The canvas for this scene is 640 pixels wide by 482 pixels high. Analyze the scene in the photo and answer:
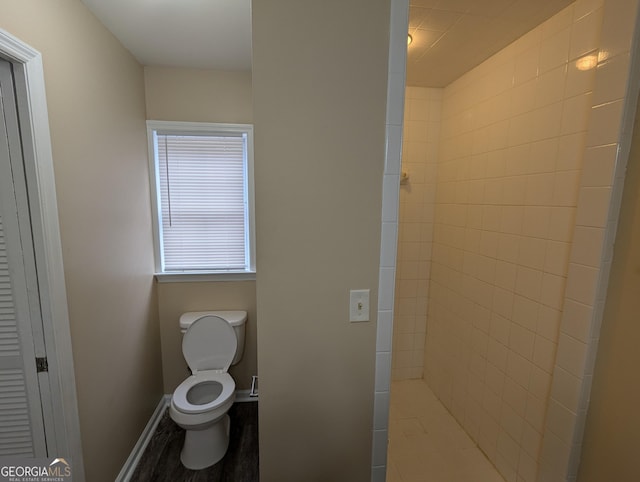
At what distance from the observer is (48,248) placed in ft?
3.69

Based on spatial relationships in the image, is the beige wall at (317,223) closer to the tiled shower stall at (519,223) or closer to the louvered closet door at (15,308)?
the tiled shower stall at (519,223)

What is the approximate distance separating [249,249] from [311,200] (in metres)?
1.41

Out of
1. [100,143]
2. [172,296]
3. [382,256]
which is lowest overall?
[172,296]

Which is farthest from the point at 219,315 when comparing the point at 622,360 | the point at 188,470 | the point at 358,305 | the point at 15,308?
the point at 622,360

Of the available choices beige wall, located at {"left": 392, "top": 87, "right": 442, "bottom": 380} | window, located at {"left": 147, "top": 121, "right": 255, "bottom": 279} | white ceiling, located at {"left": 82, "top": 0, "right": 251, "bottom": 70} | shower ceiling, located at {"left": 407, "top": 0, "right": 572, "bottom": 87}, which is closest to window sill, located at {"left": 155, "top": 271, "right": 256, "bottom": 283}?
window, located at {"left": 147, "top": 121, "right": 255, "bottom": 279}

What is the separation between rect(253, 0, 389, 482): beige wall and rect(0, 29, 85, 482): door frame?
0.88 m

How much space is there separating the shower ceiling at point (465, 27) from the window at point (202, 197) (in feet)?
4.17

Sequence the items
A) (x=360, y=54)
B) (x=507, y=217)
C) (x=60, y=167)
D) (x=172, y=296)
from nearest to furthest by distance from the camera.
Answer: (x=360, y=54), (x=60, y=167), (x=507, y=217), (x=172, y=296)

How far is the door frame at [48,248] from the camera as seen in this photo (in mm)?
1042

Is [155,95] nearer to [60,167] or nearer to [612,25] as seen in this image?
[60,167]

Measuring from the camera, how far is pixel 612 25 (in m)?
1.09

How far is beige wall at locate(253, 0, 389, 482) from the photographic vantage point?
0.91 metres

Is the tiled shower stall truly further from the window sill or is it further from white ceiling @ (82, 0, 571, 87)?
the window sill

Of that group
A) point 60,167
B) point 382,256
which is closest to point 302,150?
point 382,256
